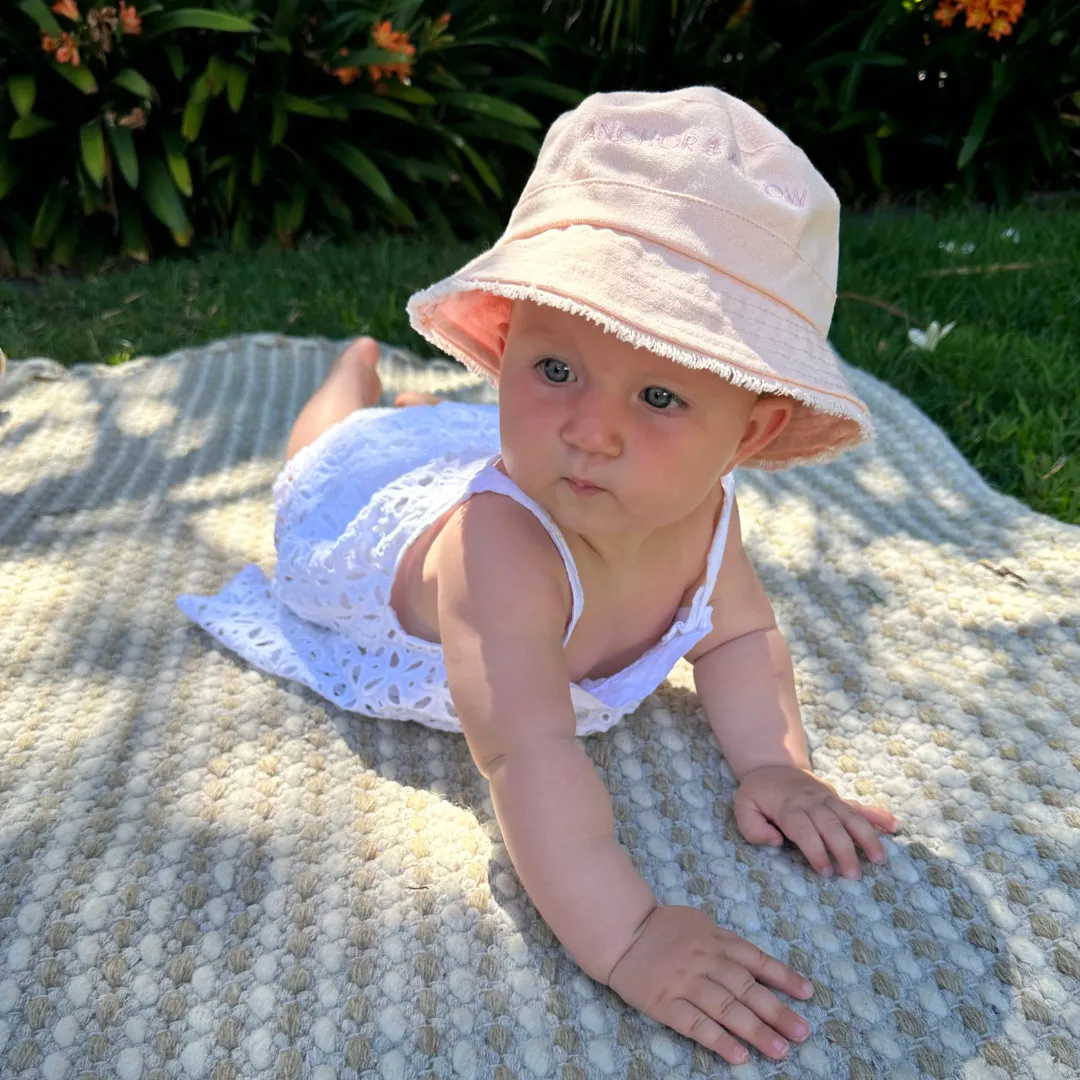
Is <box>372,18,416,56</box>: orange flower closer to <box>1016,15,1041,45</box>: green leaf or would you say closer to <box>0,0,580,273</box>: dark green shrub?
<box>0,0,580,273</box>: dark green shrub

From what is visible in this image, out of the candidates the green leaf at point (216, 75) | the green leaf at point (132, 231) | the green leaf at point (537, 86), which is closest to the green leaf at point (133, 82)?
the green leaf at point (216, 75)

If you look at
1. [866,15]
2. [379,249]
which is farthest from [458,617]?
[866,15]

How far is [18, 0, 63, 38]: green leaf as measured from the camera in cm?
371

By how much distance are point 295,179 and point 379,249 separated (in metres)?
0.66

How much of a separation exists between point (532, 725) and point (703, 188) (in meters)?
0.61

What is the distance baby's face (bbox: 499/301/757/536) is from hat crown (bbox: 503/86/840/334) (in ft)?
0.39

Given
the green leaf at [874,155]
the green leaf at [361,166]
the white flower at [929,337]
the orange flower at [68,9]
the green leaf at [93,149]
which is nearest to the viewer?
the white flower at [929,337]

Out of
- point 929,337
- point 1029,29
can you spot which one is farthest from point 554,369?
point 1029,29

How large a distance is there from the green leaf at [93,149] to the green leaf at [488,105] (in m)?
1.30

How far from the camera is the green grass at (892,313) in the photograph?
239 centimetres

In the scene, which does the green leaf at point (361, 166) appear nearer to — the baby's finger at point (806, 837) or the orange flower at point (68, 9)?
the orange flower at point (68, 9)

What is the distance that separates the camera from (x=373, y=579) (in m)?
1.62

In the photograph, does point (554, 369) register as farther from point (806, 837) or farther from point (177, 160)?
point (177, 160)

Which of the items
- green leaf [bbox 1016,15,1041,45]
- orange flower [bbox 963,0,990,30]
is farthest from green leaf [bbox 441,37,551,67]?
green leaf [bbox 1016,15,1041,45]
